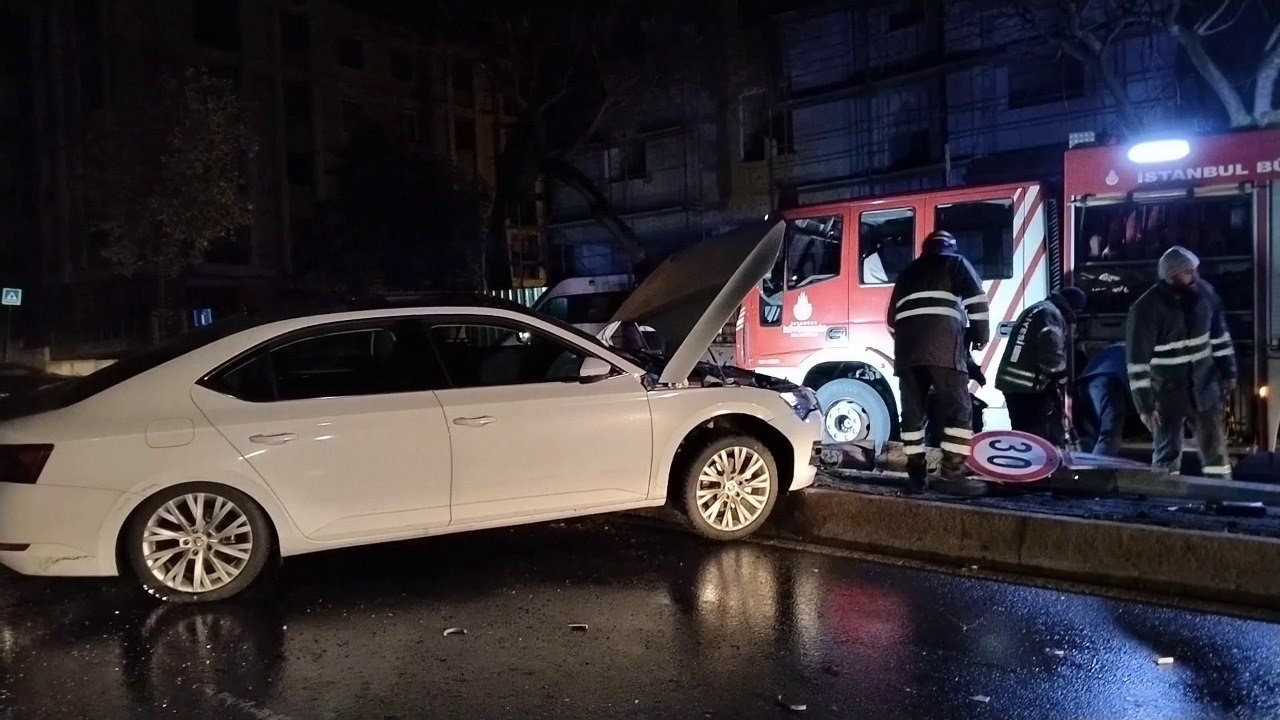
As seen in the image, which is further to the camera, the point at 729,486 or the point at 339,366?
the point at 729,486

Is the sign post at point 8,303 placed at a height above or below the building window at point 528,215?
below

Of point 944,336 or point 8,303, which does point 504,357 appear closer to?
point 944,336

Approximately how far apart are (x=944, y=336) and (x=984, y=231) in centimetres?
196

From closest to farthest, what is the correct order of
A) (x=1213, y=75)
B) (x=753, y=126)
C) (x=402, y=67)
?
(x=1213, y=75) → (x=753, y=126) → (x=402, y=67)

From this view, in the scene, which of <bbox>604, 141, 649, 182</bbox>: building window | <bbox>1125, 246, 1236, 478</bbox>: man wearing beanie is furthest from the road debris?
<bbox>604, 141, 649, 182</bbox>: building window

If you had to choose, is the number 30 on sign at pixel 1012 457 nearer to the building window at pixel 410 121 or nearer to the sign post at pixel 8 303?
the sign post at pixel 8 303

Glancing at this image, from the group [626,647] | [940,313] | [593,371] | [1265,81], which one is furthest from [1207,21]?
[626,647]

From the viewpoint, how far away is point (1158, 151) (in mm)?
7621

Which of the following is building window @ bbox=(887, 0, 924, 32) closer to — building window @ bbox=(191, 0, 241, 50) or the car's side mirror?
the car's side mirror

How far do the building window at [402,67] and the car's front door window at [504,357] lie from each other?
31273 millimetres

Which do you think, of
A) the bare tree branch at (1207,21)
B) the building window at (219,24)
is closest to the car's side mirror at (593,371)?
the bare tree branch at (1207,21)

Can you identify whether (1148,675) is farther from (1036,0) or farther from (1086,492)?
(1036,0)

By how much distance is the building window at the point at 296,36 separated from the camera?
32844 millimetres

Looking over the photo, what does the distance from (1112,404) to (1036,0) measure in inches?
410
